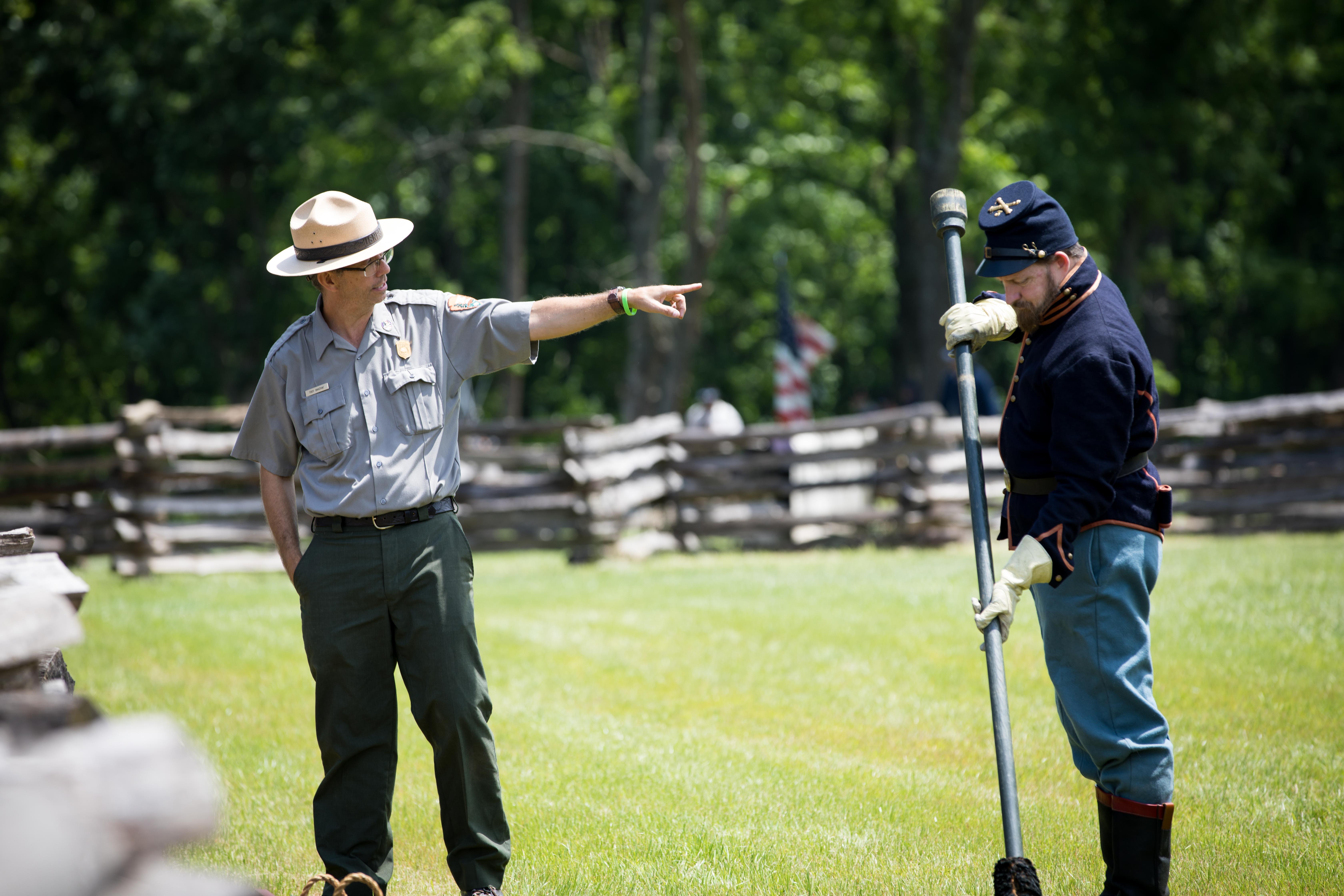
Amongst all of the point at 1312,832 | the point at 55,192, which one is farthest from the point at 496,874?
the point at 55,192

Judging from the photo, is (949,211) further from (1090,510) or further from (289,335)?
(289,335)

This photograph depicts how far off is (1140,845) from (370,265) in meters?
2.95

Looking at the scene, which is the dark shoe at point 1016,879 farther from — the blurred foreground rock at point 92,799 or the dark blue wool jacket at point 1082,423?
the blurred foreground rock at point 92,799

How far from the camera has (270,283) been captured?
27547mm

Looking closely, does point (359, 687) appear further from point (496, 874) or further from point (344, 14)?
point (344, 14)

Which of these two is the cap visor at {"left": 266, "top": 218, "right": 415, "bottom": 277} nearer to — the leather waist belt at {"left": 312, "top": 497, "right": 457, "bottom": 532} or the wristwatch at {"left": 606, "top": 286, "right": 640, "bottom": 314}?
the wristwatch at {"left": 606, "top": 286, "right": 640, "bottom": 314}

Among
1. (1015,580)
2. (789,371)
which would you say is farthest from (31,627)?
(789,371)

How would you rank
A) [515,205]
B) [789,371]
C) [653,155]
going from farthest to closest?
[515,205] → [653,155] → [789,371]

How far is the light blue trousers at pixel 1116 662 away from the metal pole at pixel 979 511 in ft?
0.66

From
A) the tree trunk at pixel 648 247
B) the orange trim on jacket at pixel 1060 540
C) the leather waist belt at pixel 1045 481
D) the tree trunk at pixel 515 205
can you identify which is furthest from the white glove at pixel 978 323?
the tree trunk at pixel 515 205

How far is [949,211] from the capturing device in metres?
4.07

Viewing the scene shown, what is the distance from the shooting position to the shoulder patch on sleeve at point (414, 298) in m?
4.04

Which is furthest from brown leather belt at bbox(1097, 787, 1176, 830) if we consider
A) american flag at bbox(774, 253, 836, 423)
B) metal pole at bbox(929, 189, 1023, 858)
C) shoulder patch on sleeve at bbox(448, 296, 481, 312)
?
american flag at bbox(774, 253, 836, 423)

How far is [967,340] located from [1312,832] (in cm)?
234
